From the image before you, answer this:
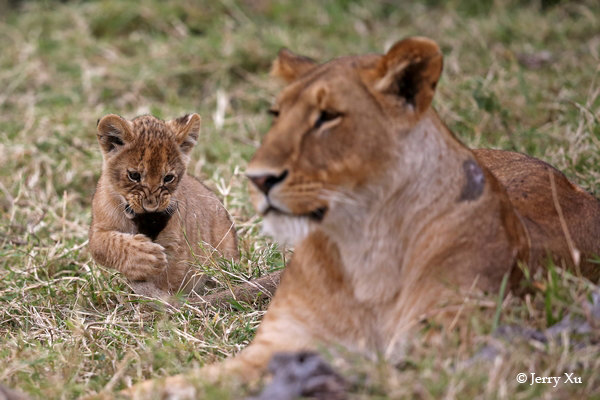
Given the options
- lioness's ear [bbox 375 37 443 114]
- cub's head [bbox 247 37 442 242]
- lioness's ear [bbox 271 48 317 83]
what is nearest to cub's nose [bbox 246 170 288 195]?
cub's head [bbox 247 37 442 242]

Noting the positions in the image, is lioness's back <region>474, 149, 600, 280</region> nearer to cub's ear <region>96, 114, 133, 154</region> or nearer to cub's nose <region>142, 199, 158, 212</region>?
cub's nose <region>142, 199, 158, 212</region>

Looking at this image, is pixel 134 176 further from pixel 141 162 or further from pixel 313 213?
pixel 313 213

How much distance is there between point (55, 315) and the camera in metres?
4.36

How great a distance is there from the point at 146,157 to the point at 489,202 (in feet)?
6.38

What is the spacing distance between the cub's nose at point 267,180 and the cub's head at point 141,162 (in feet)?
5.56

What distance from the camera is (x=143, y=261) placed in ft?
14.6

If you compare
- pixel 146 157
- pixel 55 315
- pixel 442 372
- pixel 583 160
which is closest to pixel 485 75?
pixel 583 160

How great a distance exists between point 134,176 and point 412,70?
1.94 meters

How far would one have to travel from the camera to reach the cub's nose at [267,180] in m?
2.83

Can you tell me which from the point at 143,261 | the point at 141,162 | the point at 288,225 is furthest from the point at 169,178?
the point at 288,225

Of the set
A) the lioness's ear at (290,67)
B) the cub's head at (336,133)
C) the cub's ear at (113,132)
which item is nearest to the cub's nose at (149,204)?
the cub's ear at (113,132)

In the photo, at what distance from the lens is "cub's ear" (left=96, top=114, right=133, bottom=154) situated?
452 centimetres

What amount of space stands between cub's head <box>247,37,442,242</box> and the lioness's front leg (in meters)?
1.59

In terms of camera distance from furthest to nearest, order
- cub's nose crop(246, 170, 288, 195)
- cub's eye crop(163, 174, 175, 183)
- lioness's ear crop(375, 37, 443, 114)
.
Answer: cub's eye crop(163, 174, 175, 183), lioness's ear crop(375, 37, 443, 114), cub's nose crop(246, 170, 288, 195)
